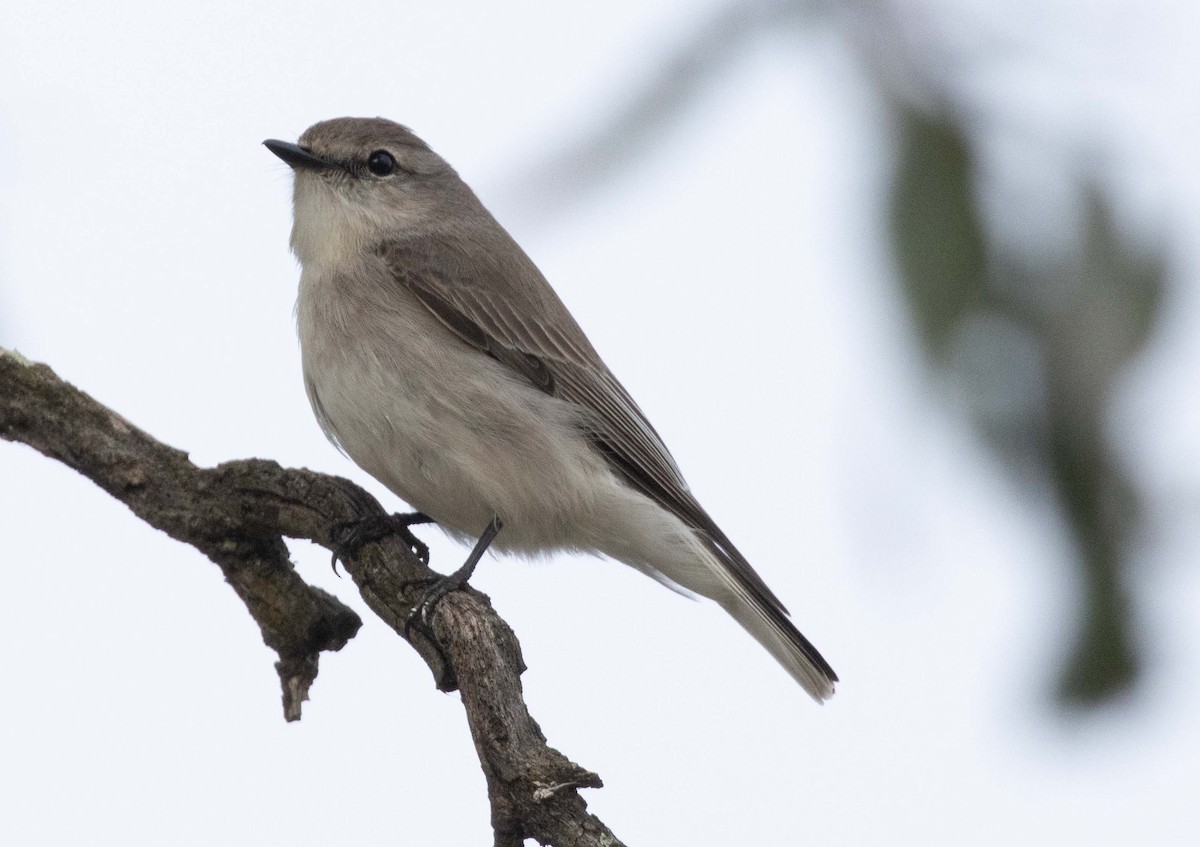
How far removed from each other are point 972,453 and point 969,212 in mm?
393

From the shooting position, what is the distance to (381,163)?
5230mm

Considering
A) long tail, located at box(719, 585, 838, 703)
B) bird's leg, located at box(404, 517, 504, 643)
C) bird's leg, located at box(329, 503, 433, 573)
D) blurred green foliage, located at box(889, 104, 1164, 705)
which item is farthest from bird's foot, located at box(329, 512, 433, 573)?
blurred green foliage, located at box(889, 104, 1164, 705)

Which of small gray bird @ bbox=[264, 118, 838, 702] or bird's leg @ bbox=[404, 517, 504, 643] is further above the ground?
small gray bird @ bbox=[264, 118, 838, 702]

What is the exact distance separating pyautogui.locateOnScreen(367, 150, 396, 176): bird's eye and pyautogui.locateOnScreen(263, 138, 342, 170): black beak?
0.46ft

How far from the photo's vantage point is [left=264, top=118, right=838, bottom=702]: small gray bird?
424cm

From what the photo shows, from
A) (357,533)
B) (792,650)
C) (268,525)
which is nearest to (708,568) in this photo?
(792,650)

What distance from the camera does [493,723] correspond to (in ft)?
9.60

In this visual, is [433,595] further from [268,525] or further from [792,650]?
[792,650]

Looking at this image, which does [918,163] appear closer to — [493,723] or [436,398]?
[493,723]

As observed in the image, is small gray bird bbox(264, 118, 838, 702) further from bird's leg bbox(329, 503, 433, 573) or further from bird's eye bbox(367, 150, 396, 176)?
bird's leg bbox(329, 503, 433, 573)

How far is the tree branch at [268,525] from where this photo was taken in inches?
131

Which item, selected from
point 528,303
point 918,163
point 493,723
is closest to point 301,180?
point 528,303

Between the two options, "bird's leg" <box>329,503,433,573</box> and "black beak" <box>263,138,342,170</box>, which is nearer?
"bird's leg" <box>329,503,433,573</box>

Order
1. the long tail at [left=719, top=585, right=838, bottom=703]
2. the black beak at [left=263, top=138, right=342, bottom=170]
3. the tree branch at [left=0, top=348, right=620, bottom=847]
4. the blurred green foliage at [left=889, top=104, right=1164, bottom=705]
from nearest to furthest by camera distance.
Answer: the blurred green foliage at [left=889, top=104, right=1164, bottom=705]
the tree branch at [left=0, top=348, right=620, bottom=847]
the long tail at [left=719, top=585, right=838, bottom=703]
the black beak at [left=263, top=138, right=342, bottom=170]
